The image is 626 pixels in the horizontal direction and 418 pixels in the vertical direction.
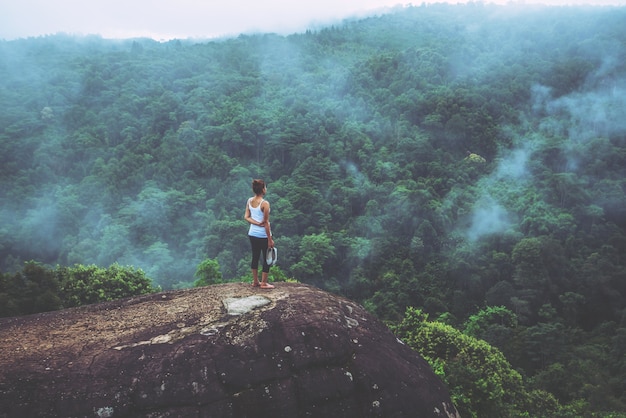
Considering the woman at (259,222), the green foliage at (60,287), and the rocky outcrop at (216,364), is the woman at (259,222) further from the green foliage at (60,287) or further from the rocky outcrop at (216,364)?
the green foliage at (60,287)

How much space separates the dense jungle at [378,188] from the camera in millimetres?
28312

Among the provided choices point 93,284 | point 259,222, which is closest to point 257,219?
point 259,222

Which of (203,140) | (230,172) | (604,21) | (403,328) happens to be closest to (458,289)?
(403,328)

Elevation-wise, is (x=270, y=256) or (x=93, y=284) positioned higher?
(x=270, y=256)

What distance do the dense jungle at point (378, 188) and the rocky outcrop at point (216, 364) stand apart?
6.25 metres

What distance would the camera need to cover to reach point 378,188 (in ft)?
194

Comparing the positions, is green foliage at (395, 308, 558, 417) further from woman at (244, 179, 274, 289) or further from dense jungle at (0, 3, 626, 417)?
woman at (244, 179, 274, 289)

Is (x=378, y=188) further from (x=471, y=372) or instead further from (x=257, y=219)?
(x=257, y=219)

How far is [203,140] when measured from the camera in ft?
240

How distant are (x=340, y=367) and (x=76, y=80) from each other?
316 feet

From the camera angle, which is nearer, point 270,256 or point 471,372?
point 270,256

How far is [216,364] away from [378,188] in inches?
2122

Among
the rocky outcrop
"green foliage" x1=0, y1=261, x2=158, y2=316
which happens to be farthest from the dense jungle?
the rocky outcrop

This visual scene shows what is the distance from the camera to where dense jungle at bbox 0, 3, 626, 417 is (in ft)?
92.9
